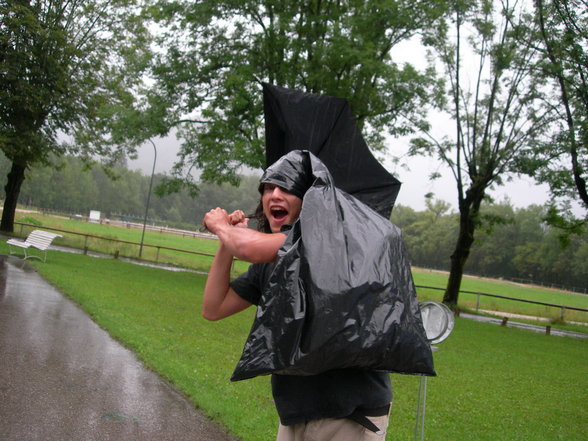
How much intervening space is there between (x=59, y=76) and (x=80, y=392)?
23.3 metres

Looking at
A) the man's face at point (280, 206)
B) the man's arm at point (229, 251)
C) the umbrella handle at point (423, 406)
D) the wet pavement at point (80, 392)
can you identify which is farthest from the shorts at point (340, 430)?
the wet pavement at point (80, 392)

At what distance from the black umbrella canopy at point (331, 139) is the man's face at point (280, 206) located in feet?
2.25

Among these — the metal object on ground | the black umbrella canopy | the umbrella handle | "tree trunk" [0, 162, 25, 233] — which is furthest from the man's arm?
"tree trunk" [0, 162, 25, 233]

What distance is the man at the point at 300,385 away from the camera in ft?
6.48

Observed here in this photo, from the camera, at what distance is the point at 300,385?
82.5 inches

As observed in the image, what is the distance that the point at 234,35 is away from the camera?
2056 centimetres

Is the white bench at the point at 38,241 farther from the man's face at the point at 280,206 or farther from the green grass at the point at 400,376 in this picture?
the man's face at the point at 280,206

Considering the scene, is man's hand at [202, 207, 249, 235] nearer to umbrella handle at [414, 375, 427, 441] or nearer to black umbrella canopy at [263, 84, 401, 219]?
black umbrella canopy at [263, 84, 401, 219]

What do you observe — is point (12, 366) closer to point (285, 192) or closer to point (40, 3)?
point (285, 192)

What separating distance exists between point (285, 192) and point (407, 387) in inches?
285

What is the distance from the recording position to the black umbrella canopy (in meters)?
2.87

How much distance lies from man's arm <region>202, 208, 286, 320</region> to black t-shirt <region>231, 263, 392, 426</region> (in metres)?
0.41

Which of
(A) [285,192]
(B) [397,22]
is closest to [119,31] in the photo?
(B) [397,22]

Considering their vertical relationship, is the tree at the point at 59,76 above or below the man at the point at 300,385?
above
